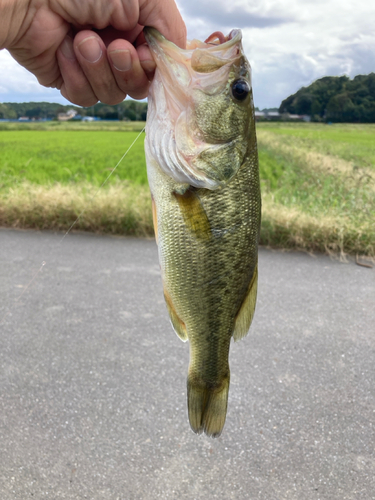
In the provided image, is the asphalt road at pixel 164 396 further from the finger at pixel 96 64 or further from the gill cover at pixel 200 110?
the finger at pixel 96 64

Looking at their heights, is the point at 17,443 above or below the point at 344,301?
below

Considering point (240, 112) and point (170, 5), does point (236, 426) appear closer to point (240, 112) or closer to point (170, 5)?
point (240, 112)

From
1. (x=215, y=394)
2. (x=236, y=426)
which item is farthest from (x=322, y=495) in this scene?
(x=215, y=394)

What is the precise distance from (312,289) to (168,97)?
137 inches

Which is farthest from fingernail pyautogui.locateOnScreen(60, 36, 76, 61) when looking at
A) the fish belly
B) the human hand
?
the fish belly

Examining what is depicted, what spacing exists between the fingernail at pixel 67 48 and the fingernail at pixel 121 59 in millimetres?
272

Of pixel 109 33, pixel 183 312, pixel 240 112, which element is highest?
pixel 109 33

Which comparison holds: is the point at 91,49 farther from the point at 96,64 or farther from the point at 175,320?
the point at 175,320

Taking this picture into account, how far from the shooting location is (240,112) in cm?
124

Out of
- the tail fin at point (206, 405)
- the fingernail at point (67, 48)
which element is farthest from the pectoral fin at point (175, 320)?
the fingernail at point (67, 48)

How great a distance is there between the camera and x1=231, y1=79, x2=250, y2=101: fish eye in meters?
1.22

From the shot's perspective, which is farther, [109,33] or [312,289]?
[312,289]

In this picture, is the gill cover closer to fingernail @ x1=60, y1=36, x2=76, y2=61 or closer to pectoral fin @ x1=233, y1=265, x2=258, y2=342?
pectoral fin @ x1=233, y1=265, x2=258, y2=342

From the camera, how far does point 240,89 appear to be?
1.22m
